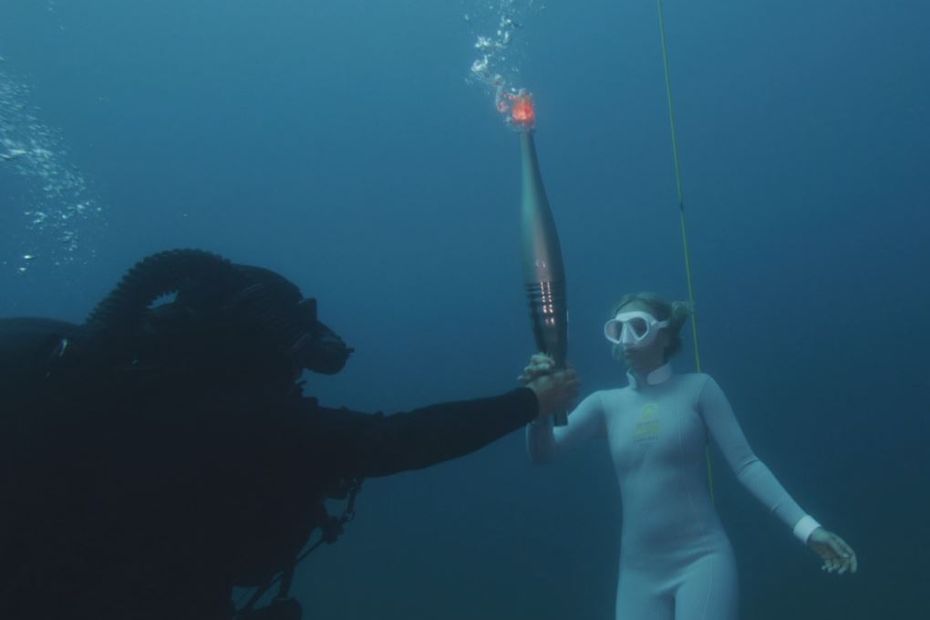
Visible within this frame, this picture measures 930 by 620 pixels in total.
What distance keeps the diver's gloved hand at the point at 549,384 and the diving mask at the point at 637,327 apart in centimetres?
162

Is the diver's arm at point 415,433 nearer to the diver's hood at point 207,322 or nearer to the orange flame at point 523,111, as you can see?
the diver's hood at point 207,322

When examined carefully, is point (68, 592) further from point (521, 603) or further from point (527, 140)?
point (521, 603)

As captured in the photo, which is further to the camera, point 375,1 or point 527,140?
point 375,1

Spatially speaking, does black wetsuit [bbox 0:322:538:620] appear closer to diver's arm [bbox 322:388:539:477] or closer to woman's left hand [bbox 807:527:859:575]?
diver's arm [bbox 322:388:539:477]

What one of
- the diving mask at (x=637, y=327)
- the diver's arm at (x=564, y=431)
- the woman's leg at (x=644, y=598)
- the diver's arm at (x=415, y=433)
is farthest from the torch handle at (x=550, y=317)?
the woman's leg at (x=644, y=598)

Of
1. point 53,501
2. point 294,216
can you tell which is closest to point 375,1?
point 294,216

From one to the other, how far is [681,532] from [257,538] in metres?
2.86

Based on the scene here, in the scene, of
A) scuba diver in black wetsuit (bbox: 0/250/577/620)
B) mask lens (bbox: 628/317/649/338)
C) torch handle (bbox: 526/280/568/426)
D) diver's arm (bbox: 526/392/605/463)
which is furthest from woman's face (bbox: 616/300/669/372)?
scuba diver in black wetsuit (bbox: 0/250/577/620)

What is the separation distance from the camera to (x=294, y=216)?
69.8ft

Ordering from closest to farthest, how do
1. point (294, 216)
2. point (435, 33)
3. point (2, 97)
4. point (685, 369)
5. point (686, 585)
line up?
point (686, 585) → point (685, 369) → point (435, 33) → point (294, 216) → point (2, 97)

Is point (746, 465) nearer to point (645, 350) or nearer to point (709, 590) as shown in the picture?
point (709, 590)

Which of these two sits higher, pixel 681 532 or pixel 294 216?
pixel 294 216

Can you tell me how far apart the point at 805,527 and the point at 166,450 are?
3196 mm

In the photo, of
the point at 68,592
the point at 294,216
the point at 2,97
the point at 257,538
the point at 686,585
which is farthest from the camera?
the point at 2,97
